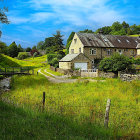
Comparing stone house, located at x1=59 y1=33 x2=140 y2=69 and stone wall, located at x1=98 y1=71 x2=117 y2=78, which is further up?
stone house, located at x1=59 y1=33 x2=140 y2=69

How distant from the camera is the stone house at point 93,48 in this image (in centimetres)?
3731

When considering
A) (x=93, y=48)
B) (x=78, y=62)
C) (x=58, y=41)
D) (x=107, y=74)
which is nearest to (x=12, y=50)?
(x=58, y=41)

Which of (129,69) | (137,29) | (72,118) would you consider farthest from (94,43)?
(137,29)

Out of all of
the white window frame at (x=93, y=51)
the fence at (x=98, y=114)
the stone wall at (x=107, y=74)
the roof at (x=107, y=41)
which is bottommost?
the fence at (x=98, y=114)

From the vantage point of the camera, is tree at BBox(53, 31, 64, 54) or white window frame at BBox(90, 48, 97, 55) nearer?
white window frame at BBox(90, 48, 97, 55)

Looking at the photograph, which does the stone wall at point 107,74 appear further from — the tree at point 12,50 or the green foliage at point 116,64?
the tree at point 12,50

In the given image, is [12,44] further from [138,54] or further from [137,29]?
[137,29]

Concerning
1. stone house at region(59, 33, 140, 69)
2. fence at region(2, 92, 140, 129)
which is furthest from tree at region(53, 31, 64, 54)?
fence at region(2, 92, 140, 129)

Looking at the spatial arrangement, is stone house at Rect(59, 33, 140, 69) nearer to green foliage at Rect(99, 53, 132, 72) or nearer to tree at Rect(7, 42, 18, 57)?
green foliage at Rect(99, 53, 132, 72)

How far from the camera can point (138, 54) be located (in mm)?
44656

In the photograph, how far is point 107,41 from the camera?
42.6 meters

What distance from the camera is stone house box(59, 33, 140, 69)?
37312 mm

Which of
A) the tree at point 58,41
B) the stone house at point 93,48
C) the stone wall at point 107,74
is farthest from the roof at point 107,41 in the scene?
the tree at point 58,41

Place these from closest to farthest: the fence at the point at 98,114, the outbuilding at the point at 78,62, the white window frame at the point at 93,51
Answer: the fence at the point at 98,114 → the outbuilding at the point at 78,62 → the white window frame at the point at 93,51
